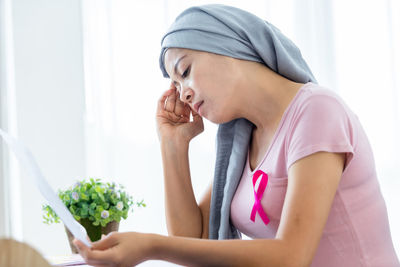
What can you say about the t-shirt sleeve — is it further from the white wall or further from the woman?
the white wall

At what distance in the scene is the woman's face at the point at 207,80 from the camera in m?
1.21

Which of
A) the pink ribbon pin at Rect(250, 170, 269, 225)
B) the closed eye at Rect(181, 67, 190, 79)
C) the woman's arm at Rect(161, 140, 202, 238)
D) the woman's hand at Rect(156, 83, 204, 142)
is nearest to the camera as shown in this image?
the pink ribbon pin at Rect(250, 170, 269, 225)

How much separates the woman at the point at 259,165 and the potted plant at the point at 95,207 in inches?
6.7

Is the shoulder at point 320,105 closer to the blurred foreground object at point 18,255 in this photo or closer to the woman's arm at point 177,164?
the woman's arm at point 177,164

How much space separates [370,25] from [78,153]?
5.08 feet

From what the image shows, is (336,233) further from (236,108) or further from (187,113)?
(187,113)

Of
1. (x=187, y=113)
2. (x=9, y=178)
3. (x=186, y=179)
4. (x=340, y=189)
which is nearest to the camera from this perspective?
(x=340, y=189)

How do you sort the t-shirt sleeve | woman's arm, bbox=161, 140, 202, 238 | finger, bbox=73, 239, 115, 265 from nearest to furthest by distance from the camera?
finger, bbox=73, 239, 115, 265, the t-shirt sleeve, woman's arm, bbox=161, 140, 202, 238

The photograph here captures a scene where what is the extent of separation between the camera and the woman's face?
121cm

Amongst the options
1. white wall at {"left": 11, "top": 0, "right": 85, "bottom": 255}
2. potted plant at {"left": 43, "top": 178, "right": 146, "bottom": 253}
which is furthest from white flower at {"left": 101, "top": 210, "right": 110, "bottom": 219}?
white wall at {"left": 11, "top": 0, "right": 85, "bottom": 255}

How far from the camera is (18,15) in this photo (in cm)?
250

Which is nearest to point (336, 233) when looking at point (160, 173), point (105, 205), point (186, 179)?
point (186, 179)

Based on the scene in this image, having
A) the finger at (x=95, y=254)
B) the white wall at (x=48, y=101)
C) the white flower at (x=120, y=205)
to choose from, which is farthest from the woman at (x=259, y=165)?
the white wall at (x=48, y=101)

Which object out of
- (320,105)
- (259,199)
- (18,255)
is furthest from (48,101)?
(18,255)
